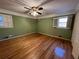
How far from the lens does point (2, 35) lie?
3.15 metres

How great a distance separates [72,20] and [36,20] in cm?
393

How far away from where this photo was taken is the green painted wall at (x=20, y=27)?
11.0 ft

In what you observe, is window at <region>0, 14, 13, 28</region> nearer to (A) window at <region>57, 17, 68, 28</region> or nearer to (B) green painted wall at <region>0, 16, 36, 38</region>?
(B) green painted wall at <region>0, 16, 36, 38</region>

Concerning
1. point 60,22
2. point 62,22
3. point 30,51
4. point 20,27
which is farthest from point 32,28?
point 30,51

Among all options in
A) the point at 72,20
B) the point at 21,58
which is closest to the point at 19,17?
the point at 21,58

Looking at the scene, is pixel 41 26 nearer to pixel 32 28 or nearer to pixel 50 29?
pixel 32 28

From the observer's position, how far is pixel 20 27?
4.29 m

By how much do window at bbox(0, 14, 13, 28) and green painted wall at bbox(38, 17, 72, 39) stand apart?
318 centimetres

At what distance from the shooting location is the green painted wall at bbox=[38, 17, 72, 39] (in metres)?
3.48

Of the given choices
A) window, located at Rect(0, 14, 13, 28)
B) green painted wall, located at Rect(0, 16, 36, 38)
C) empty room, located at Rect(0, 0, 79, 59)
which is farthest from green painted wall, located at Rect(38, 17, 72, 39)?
window, located at Rect(0, 14, 13, 28)

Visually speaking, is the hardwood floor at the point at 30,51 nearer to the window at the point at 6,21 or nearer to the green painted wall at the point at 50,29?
the green painted wall at the point at 50,29

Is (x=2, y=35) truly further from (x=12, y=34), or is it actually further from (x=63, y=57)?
(x=63, y=57)

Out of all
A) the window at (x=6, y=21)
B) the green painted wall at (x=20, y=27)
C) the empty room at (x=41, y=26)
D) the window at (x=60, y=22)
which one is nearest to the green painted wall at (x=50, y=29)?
the empty room at (x=41, y=26)

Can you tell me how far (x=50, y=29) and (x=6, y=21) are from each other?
3915 millimetres
